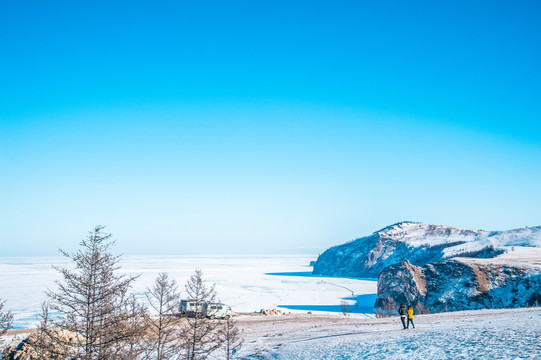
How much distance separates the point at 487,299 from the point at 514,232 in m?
68.6

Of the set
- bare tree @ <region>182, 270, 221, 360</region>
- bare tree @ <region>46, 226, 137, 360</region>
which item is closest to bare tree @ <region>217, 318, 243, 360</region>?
bare tree @ <region>182, 270, 221, 360</region>

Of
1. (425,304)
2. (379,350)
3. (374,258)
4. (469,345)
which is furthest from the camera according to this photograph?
(374,258)

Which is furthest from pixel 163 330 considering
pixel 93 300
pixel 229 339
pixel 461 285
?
pixel 461 285

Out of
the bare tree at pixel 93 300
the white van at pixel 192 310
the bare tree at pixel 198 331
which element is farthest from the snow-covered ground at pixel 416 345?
the bare tree at pixel 93 300

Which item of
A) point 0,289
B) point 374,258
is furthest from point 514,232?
point 0,289

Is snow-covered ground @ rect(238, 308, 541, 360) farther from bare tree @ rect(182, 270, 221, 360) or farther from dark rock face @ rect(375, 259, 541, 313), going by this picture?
dark rock face @ rect(375, 259, 541, 313)

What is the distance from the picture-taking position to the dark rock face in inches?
1966

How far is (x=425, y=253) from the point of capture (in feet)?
422

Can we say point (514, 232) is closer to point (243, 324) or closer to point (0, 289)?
point (243, 324)

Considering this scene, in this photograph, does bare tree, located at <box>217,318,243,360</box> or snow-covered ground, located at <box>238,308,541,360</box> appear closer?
snow-covered ground, located at <box>238,308,541,360</box>

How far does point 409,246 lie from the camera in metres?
141

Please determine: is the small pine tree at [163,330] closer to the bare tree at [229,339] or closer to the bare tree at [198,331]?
the bare tree at [198,331]

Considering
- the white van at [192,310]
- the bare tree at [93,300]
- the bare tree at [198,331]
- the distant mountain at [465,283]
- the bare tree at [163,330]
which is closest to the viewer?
the bare tree at [93,300]

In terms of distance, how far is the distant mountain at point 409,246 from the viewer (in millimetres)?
101438
